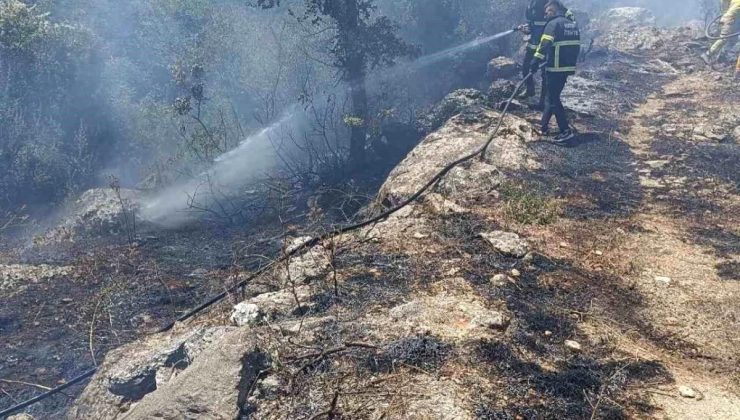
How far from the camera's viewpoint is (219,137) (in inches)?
360

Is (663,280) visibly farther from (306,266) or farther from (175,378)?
(175,378)

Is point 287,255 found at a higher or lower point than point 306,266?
higher

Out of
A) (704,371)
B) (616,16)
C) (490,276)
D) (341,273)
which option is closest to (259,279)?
(341,273)

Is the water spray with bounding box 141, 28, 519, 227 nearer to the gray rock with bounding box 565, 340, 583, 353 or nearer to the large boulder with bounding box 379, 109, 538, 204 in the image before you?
the large boulder with bounding box 379, 109, 538, 204

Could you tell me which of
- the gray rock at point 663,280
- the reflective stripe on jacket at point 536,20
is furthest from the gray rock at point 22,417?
the reflective stripe on jacket at point 536,20

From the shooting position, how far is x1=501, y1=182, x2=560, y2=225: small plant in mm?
4648

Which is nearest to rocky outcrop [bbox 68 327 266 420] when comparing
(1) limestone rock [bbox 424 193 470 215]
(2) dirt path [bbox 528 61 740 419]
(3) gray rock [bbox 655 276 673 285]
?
(2) dirt path [bbox 528 61 740 419]

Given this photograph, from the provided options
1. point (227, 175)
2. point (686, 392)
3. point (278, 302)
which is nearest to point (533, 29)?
point (227, 175)

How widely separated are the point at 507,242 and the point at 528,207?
72cm

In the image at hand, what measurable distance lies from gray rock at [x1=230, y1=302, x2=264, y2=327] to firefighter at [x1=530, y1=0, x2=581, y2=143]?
5.01 metres

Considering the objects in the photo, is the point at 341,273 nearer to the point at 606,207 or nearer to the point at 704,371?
the point at 704,371

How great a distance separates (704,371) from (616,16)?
59.3 ft

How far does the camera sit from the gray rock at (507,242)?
4082 mm

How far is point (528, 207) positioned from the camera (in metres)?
4.73
